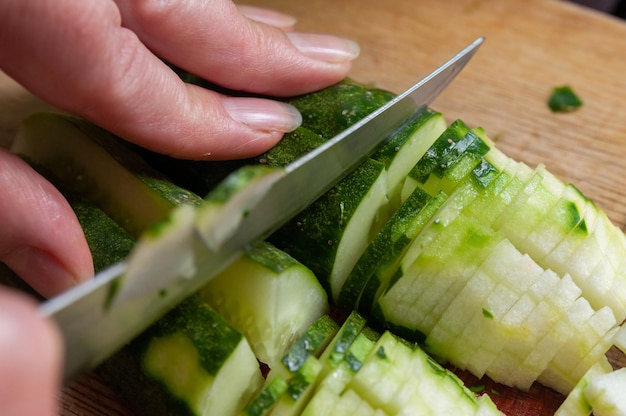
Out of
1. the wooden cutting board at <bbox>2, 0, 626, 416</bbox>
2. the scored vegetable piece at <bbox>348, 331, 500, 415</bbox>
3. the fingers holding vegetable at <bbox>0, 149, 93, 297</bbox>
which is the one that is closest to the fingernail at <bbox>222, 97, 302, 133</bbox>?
the fingers holding vegetable at <bbox>0, 149, 93, 297</bbox>

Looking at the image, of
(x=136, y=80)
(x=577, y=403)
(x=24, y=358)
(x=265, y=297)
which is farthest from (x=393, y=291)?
(x=24, y=358)

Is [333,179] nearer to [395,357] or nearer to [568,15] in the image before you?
[395,357]

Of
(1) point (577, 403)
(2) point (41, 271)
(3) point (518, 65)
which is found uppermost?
(2) point (41, 271)

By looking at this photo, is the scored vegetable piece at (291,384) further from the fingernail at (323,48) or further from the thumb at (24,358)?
the fingernail at (323,48)

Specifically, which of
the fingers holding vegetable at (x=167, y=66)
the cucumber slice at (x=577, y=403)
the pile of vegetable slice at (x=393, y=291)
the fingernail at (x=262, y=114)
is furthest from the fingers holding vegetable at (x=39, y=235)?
the cucumber slice at (x=577, y=403)

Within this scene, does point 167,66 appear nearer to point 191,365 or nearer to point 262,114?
point 262,114

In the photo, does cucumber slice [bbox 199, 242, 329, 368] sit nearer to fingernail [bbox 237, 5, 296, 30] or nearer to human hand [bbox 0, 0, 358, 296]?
human hand [bbox 0, 0, 358, 296]
